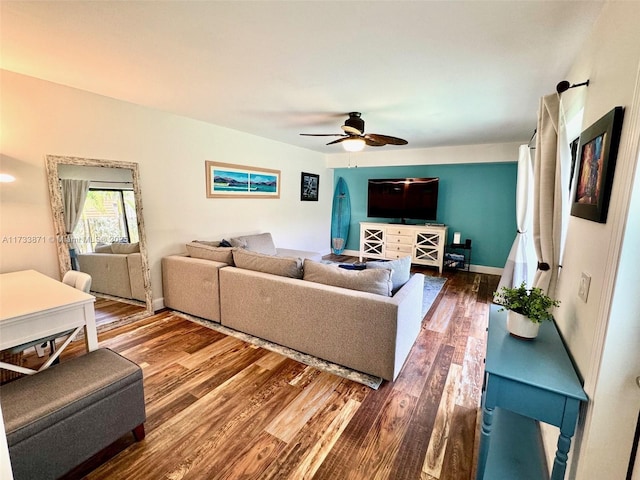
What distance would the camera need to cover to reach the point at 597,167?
3.96 ft

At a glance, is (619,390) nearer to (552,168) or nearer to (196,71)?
(552,168)

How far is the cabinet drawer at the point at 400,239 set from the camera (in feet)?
18.8

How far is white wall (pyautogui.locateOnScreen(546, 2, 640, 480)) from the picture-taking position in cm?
98

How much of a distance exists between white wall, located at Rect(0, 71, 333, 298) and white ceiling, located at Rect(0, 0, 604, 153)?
23 centimetres

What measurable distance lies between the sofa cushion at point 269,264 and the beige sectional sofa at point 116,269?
121cm

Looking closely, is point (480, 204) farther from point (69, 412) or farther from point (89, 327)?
point (69, 412)

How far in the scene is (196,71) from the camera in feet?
7.22

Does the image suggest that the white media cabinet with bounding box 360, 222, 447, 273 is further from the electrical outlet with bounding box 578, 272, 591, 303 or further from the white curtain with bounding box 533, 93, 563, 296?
the electrical outlet with bounding box 578, 272, 591, 303

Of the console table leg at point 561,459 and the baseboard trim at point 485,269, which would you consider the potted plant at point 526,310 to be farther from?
the baseboard trim at point 485,269

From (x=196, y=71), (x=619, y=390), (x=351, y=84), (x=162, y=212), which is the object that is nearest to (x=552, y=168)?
(x=619, y=390)

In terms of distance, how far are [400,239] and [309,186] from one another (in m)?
2.17

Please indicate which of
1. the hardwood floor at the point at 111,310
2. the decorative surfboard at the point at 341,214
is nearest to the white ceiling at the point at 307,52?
the hardwood floor at the point at 111,310

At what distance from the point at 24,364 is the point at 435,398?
3285 millimetres

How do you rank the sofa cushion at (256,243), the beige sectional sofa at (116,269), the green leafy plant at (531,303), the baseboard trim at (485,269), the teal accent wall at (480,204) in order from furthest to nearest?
the baseboard trim at (485,269)
the teal accent wall at (480,204)
the sofa cushion at (256,243)
the beige sectional sofa at (116,269)
the green leafy plant at (531,303)
